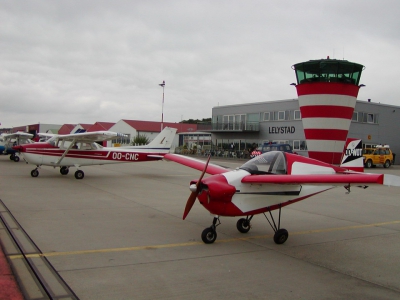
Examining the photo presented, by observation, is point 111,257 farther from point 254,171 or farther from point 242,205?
point 254,171

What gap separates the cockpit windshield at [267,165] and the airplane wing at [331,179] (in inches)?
14.7

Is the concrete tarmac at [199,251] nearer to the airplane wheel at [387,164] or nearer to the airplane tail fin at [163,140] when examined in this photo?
the airplane tail fin at [163,140]

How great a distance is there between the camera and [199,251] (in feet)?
20.3

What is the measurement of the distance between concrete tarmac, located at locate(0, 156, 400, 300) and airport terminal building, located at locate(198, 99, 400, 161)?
30.8 meters

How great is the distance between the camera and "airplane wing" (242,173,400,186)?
17.1 feet

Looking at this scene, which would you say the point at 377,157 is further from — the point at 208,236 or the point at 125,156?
the point at 208,236

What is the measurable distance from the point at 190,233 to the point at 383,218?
5677 millimetres

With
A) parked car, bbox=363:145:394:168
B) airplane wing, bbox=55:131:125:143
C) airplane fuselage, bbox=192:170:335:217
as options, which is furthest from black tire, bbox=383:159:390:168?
airplane fuselage, bbox=192:170:335:217

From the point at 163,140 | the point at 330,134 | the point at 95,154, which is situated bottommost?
the point at 95,154

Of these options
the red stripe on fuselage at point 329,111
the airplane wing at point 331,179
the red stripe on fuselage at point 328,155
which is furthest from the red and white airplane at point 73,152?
the airplane wing at point 331,179

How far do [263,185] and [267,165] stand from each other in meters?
0.47

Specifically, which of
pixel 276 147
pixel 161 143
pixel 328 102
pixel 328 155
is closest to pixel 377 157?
pixel 276 147

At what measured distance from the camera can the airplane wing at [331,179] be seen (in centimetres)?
521

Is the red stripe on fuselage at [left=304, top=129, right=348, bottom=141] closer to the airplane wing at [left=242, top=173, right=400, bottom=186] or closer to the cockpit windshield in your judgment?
the cockpit windshield
